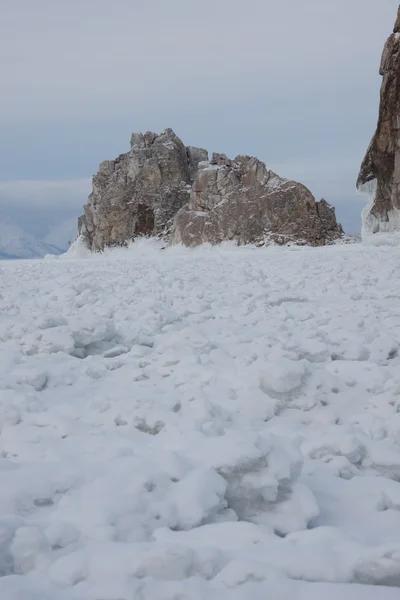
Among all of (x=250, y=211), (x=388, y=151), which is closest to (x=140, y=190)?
(x=250, y=211)

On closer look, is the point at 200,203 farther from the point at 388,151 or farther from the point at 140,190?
the point at 388,151

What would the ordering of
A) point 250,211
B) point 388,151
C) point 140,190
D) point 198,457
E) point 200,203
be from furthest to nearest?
1. point 140,190
2. point 200,203
3. point 250,211
4. point 388,151
5. point 198,457

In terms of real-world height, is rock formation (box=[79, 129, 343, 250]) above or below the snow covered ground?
above

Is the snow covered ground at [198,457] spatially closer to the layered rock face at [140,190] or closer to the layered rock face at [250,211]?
the layered rock face at [250,211]

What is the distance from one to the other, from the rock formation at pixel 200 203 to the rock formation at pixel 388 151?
29.3ft

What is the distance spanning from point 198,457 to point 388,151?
24781 millimetres

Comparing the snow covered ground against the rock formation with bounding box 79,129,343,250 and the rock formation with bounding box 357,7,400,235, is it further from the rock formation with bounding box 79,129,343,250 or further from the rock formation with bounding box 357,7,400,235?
the rock formation with bounding box 79,129,343,250

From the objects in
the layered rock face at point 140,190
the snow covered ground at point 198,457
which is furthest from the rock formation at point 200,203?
the snow covered ground at point 198,457

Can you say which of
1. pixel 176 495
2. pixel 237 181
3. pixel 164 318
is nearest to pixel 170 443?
pixel 176 495

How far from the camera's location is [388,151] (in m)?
24.2

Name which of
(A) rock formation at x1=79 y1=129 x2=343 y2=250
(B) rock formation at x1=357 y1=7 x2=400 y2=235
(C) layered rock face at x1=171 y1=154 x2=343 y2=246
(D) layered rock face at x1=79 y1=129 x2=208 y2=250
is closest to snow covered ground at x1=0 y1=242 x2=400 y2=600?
(B) rock formation at x1=357 y1=7 x2=400 y2=235

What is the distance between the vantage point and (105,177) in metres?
48.8

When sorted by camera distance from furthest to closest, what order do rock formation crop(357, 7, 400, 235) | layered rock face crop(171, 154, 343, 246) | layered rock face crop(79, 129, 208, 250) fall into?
layered rock face crop(79, 129, 208, 250), layered rock face crop(171, 154, 343, 246), rock formation crop(357, 7, 400, 235)

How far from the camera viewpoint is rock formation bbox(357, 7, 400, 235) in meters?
23.1
